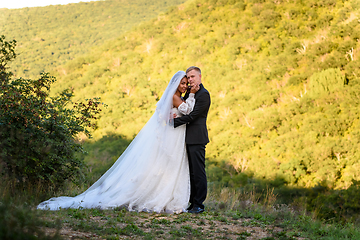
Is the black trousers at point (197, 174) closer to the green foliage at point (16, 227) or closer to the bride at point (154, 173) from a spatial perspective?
the bride at point (154, 173)

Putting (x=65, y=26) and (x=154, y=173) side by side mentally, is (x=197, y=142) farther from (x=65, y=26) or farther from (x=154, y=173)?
(x=65, y=26)

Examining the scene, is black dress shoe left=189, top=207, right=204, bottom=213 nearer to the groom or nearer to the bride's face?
the groom

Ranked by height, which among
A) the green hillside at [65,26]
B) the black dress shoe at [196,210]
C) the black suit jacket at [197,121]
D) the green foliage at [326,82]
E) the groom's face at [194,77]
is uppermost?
the green hillside at [65,26]

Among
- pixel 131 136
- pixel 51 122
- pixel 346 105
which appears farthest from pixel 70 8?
pixel 51 122

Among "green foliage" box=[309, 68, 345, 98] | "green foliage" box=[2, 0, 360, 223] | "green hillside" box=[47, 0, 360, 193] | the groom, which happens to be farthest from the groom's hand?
"green foliage" box=[309, 68, 345, 98]

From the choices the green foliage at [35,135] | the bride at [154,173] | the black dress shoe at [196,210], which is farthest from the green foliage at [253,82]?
the bride at [154,173]

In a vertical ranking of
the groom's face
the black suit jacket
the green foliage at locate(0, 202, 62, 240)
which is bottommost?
the green foliage at locate(0, 202, 62, 240)

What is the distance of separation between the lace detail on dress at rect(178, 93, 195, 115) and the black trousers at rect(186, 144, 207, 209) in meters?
0.62

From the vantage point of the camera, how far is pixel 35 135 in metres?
5.28

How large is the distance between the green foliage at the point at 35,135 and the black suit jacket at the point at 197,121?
83.8 inches

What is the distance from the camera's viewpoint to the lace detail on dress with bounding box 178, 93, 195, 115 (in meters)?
4.91

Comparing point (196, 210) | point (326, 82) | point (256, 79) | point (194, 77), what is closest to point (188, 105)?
point (194, 77)

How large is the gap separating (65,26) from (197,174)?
6208 cm

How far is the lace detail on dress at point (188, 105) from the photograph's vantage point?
4.91 m
